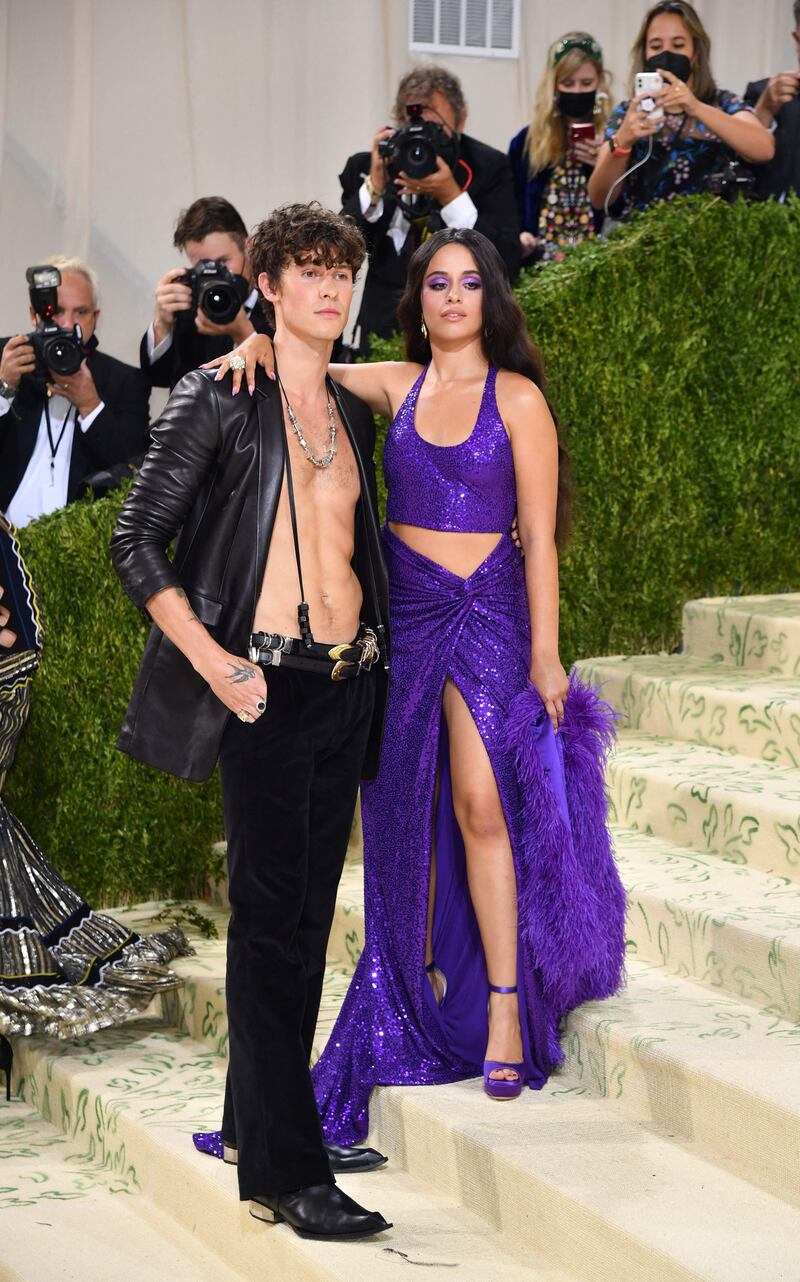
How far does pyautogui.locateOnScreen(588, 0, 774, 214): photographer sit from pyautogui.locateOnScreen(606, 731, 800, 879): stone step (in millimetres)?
1845

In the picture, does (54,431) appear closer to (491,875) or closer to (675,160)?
(675,160)

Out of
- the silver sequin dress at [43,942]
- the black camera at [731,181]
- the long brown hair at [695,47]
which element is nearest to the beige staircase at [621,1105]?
the silver sequin dress at [43,942]

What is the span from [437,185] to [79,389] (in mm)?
1244

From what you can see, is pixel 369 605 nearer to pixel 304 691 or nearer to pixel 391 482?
pixel 304 691

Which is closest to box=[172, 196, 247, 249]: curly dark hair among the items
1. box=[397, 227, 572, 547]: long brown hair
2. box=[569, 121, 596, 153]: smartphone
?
box=[569, 121, 596, 153]: smartphone

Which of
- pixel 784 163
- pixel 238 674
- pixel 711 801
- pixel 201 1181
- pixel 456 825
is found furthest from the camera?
pixel 784 163

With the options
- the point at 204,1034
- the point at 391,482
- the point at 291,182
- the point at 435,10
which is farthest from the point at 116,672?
the point at 435,10

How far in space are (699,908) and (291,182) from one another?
5.22m

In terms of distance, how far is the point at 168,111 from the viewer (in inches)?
303

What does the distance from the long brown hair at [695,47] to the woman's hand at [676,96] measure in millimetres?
161

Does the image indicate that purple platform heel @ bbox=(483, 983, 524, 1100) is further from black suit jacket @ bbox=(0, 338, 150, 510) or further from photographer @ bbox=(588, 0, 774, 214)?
photographer @ bbox=(588, 0, 774, 214)

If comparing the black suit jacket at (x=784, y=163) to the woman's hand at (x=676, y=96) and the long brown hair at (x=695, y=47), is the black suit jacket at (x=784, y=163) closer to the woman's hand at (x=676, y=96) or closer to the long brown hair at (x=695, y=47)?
the long brown hair at (x=695, y=47)

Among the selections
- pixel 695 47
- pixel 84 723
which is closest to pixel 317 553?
pixel 84 723

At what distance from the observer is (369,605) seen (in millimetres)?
3027
